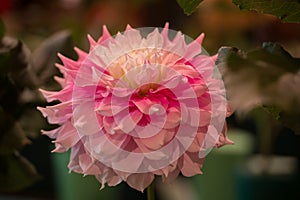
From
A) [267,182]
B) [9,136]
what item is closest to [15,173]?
[9,136]

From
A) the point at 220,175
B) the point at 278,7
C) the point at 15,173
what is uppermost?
the point at 278,7

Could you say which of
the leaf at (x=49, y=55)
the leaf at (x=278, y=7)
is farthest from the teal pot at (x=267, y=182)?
the leaf at (x=278, y=7)

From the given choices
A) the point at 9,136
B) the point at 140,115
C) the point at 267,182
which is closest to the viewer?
the point at 140,115

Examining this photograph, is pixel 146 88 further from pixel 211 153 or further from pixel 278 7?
pixel 211 153

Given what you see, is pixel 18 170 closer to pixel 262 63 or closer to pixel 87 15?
pixel 262 63

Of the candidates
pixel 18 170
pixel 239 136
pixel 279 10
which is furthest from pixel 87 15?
pixel 279 10

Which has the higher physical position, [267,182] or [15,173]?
[15,173]

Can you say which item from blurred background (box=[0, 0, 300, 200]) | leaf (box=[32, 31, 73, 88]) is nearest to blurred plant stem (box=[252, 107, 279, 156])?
blurred background (box=[0, 0, 300, 200])

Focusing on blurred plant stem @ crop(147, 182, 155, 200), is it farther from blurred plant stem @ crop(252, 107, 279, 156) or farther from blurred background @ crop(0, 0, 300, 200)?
blurred plant stem @ crop(252, 107, 279, 156)
